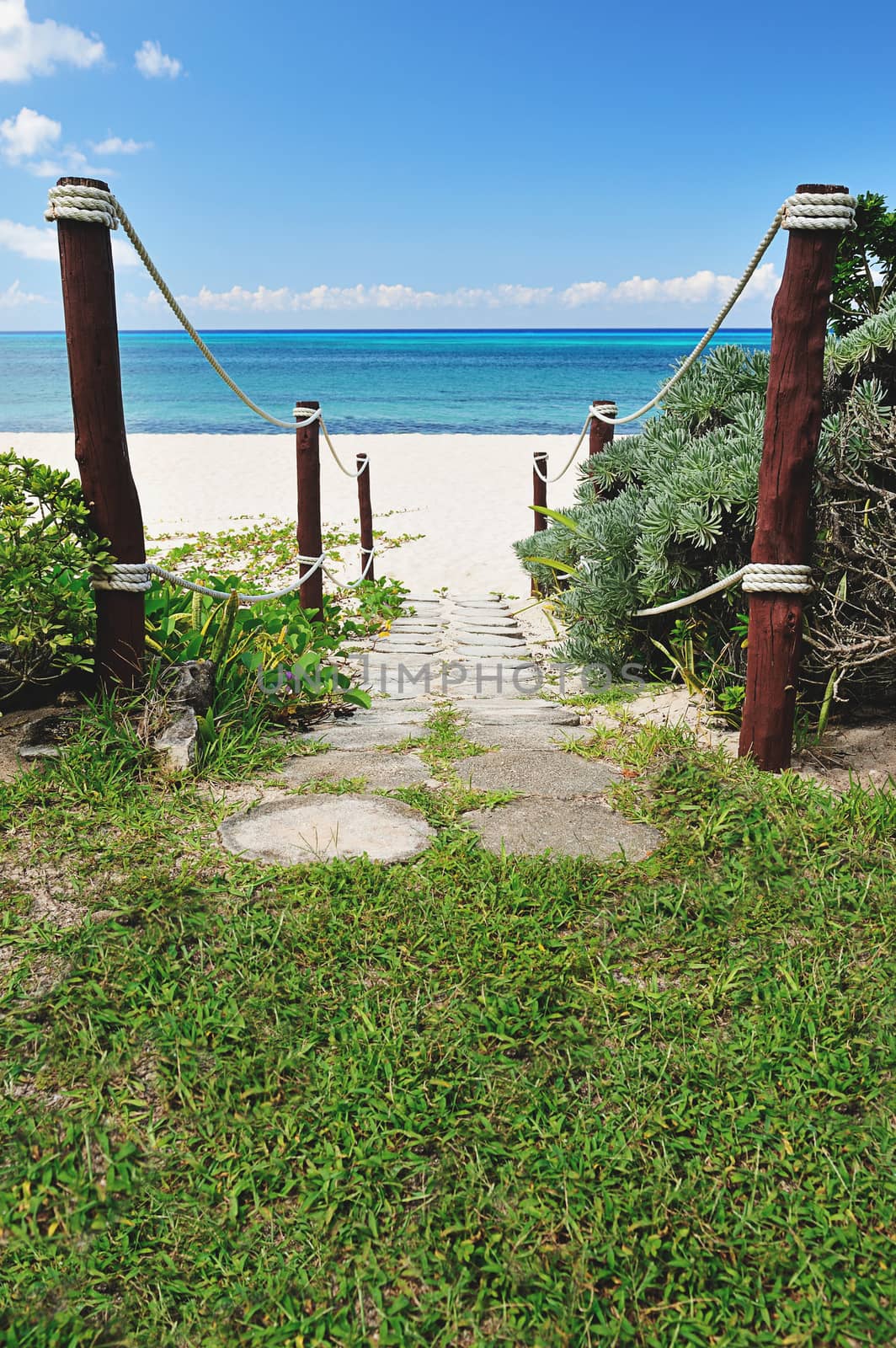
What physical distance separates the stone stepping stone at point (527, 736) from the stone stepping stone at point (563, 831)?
1.87 ft

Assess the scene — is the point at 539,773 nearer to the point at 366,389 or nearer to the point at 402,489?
the point at 402,489

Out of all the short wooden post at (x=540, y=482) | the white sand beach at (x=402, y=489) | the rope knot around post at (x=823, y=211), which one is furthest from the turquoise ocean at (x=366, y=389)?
the rope knot around post at (x=823, y=211)

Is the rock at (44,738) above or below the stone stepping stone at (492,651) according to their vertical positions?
above

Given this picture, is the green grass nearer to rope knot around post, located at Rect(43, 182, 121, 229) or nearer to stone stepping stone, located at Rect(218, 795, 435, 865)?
stone stepping stone, located at Rect(218, 795, 435, 865)

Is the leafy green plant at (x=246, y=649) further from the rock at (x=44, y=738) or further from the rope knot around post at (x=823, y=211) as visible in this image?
the rope knot around post at (x=823, y=211)

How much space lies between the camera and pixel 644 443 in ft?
17.1

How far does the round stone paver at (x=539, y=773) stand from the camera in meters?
3.21

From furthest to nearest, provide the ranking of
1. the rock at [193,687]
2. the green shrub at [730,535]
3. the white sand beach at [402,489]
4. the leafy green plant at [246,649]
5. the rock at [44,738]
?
the white sand beach at [402,489], the leafy green plant at [246,649], the green shrub at [730,535], the rock at [193,687], the rock at [44,738]

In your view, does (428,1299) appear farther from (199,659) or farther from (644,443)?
(644,443)

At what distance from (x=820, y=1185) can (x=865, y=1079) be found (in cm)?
31

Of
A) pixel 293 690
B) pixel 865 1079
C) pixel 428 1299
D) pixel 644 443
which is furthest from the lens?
pixel 644 443

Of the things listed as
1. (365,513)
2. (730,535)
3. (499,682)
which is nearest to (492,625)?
(499,682)

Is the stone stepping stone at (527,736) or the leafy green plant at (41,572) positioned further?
the stone stepping stone at (527,736)

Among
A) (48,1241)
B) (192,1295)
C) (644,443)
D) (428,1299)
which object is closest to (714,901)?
(428,1299)
